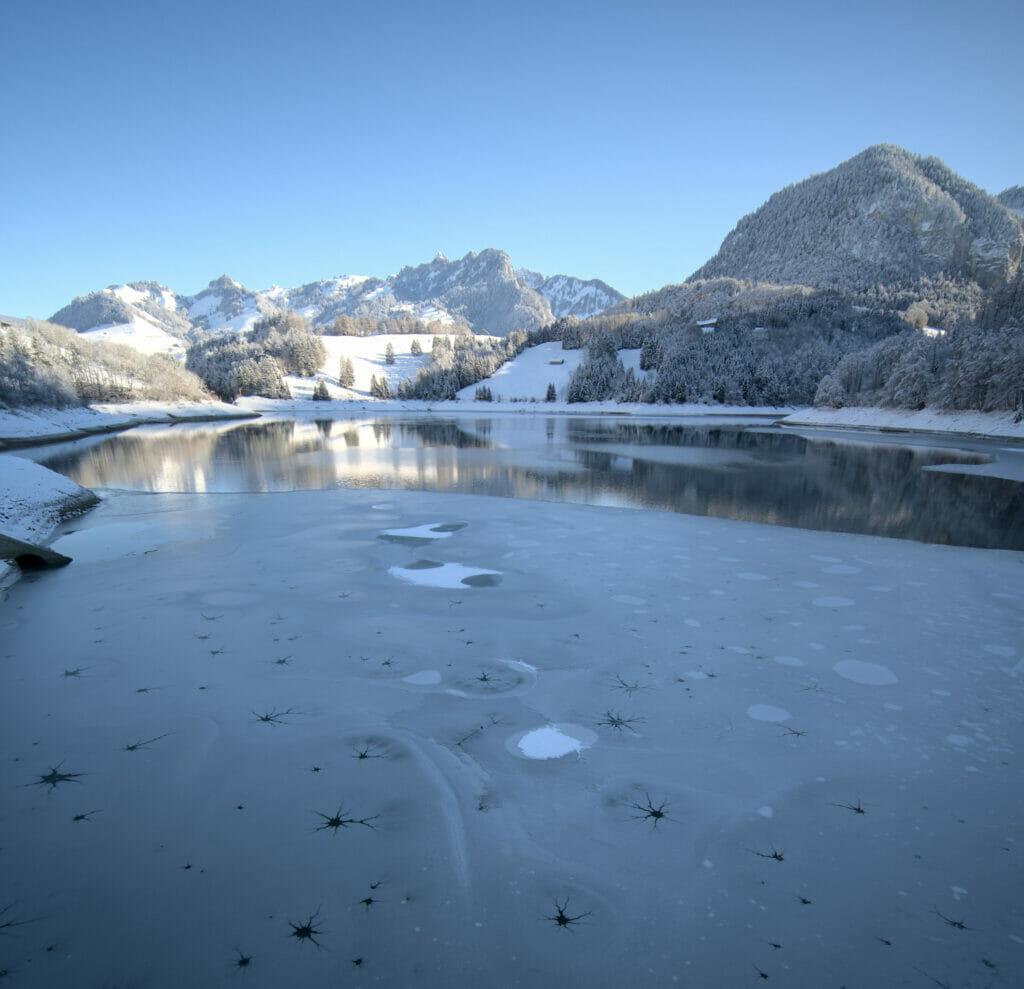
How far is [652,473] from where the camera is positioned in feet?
68.0

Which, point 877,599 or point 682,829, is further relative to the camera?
point 877,599

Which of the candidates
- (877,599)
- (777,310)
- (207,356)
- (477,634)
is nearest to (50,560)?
(477,634)

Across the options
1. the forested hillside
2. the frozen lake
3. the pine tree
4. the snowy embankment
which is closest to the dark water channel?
the snowy embankment

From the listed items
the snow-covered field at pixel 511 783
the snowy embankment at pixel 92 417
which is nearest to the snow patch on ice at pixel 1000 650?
the snow-covered field at pixel 511 783

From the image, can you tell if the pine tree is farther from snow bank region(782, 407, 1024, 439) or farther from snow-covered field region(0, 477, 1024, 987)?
snow-covered field region(0, 477, 1024, 987)

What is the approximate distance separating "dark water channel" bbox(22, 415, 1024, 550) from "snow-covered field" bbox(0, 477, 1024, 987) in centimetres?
699

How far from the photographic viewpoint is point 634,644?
554cm

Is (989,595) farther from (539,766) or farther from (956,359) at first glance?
(956,359)

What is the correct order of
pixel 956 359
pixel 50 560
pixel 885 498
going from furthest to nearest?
pixel 956 359 < pixel 885 498 < pixel 50 560

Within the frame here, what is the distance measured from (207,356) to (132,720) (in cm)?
14262

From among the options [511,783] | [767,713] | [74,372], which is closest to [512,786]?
[511,783]

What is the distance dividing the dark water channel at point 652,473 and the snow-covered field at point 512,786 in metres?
6.99

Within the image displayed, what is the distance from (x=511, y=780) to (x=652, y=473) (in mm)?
18403

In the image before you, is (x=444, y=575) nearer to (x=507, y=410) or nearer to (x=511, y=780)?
(x=511, y=780)
